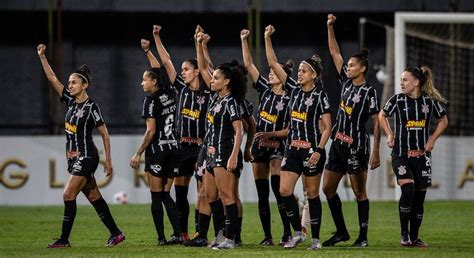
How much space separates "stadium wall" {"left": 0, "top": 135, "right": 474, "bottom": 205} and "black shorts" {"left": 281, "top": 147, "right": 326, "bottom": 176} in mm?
9637

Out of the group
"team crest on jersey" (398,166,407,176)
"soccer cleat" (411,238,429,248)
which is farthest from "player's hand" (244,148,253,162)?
"soccer cleat" (411,238,429,248)

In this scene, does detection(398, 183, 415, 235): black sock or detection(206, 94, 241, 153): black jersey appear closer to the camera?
detection(206, 94, 241, 153): black jersey

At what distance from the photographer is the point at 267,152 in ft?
43.2

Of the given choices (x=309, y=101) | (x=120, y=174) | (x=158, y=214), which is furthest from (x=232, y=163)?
(x=120, y=174)

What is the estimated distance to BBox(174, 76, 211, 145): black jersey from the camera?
524 inches

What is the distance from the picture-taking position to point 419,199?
13008mm

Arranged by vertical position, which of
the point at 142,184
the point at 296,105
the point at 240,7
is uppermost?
the point at 240,7

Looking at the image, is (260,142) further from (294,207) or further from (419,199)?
(419,199)

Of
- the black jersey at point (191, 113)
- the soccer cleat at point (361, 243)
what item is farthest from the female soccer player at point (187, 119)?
the soccer cleat at point (361, 243)

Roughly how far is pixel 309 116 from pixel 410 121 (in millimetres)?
1271

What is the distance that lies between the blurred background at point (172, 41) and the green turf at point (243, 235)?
13.1 ft

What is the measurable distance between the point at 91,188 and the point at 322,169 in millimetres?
2534

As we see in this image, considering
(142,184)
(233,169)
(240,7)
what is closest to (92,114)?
(233,169)

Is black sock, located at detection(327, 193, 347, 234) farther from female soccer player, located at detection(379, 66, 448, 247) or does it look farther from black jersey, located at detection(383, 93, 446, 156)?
black jersey, located at detection(383, 93, 446, 156)
